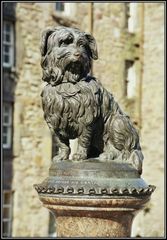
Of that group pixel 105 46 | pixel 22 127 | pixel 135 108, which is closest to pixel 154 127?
pixel 135 108

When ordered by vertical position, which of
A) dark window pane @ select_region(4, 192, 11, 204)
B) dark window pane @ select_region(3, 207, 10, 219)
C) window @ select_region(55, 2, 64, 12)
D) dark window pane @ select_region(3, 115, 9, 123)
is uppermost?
window @ select_region(55, 2, 64, 12)

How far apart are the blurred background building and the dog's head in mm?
10640

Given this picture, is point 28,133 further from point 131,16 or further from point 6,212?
point 131,16

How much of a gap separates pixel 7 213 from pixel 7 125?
7.01 ft

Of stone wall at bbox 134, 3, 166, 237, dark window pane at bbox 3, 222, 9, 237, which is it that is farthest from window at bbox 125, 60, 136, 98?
dark window pane at bbox 3, 222, 9, 237

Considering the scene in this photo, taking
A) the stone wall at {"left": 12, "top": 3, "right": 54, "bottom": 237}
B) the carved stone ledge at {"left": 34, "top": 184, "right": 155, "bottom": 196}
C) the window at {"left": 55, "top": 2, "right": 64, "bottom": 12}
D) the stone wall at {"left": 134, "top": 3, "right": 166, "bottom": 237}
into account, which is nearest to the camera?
the carved stone ledge at {"left": 34, "top": 184, "right": 155, "bottom": 196}

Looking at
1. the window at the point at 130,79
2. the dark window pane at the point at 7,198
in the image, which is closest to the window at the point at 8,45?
the dark window pane at the point at 7,198

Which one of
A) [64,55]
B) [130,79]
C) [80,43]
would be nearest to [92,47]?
[80,43]

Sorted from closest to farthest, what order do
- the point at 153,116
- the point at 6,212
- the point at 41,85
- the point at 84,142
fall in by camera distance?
1. the point at 84,142
2. the point at 6,212
3. the point at 41,85
4. the point at 153,116

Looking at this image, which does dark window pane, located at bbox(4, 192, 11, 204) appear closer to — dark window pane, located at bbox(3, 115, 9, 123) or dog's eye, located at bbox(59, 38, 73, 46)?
dark window pane, located at bbox(3, 115, 9, 123)

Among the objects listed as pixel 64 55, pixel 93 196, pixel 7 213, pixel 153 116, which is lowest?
pixel 7 213

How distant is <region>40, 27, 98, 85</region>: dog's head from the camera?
414cm

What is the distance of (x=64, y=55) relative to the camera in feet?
13.6

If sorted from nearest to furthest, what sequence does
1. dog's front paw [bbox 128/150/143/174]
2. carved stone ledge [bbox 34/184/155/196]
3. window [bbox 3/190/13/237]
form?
carved stone ledge [bbox 34/184/155/196] < dog's front paw [bbox 128/150/143/174] < window [bbox 3/190/13/237]
